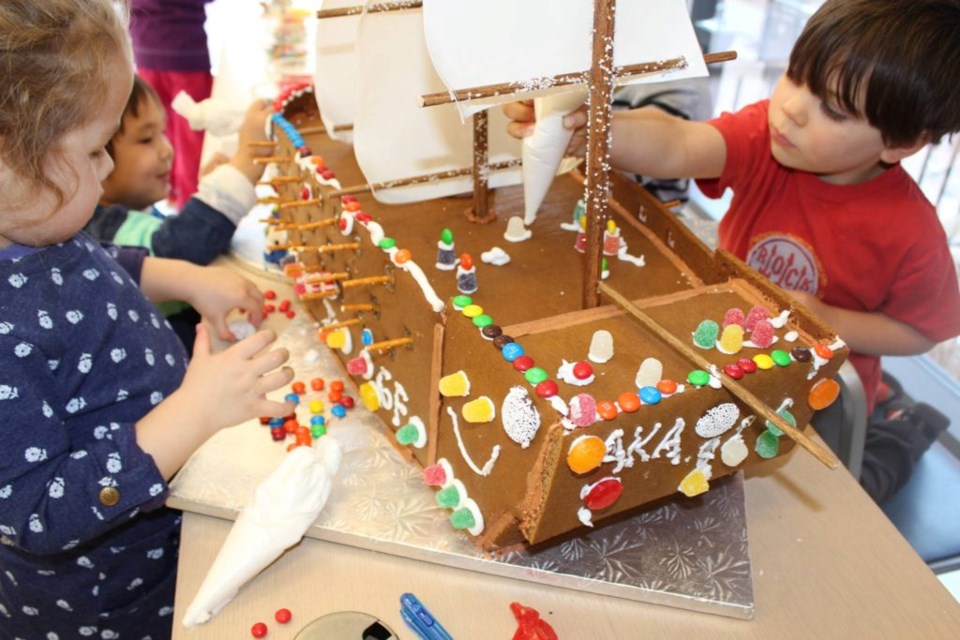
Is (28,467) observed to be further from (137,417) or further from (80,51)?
(80,51)

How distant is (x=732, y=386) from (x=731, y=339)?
5cm

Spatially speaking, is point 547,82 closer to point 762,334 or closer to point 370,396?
point 762,334

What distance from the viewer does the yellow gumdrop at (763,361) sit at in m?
0.69

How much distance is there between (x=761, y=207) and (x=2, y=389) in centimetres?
97

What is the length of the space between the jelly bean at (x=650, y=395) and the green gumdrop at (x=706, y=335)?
74 mm

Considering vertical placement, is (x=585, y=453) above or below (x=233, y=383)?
above

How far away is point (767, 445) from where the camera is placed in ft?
2.47

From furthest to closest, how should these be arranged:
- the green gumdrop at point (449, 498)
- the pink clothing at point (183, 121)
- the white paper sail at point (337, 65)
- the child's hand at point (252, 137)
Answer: the pink clothing at point (183, 121) < the child's hand at point (252, 137) < the white paper sail at point (337, 65) < the green gumdrop at point (449, 498)

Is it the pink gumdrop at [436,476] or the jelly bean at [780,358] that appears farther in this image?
the pink gumdrop at [436,476]

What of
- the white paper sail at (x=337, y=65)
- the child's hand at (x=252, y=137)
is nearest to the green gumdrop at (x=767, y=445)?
the white paper sail at (x=337, y=65)

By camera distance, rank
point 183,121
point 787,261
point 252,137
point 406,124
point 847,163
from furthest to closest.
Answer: point 183,121, point 252,137, point 787,261, point 847,163, point 406,124

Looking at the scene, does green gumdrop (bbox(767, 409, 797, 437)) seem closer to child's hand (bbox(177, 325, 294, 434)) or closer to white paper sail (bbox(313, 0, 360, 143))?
child's hand (bbox(177, 325, 294, 434))

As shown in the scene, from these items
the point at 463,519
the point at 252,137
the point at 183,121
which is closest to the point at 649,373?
the point at 463,519

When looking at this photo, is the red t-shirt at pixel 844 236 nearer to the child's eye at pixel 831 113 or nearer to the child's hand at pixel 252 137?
the child's eye at pixel 831 113
